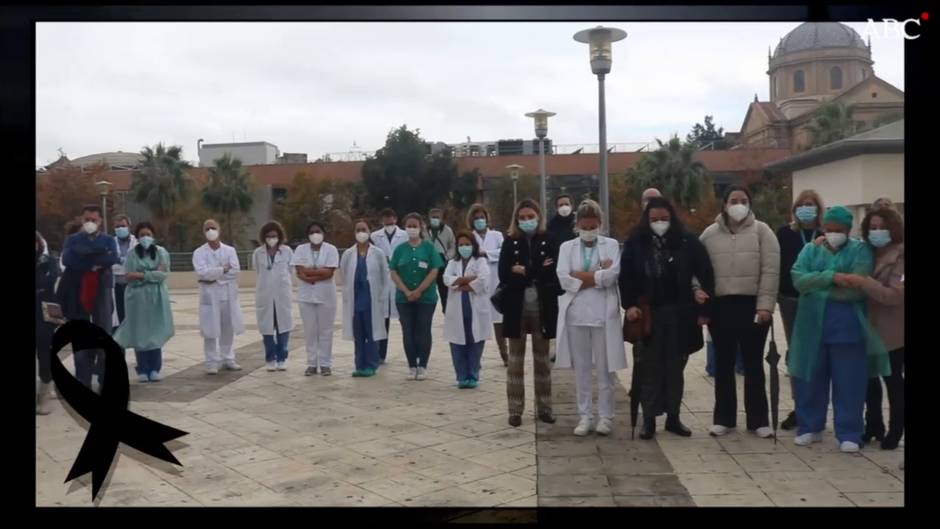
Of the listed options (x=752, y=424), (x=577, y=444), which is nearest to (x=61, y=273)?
(x=577, y=444)

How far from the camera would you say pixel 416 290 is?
24.0ft

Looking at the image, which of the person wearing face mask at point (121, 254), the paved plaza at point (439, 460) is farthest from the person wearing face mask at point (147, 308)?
the paved plaza at point (439, 460)

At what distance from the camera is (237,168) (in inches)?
211

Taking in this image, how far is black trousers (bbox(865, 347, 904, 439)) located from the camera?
455 centimetres

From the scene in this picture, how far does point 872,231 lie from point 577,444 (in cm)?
208

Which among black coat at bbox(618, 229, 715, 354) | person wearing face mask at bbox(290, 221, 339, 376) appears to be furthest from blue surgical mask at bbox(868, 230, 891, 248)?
person wearing face mask at bbox(290, 221, 339, 376)

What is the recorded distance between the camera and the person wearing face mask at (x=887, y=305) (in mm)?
4406

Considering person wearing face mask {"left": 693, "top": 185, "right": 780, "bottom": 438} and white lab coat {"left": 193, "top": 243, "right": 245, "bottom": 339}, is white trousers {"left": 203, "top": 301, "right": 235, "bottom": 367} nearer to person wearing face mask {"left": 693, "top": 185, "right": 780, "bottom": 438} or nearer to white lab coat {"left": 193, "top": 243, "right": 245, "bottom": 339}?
white lab coat {"left": 193, "top": 243, "right": 245, "bottom": 339}

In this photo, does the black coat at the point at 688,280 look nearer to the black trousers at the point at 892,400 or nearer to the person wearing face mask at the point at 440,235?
the black trousers at the point at 892,400

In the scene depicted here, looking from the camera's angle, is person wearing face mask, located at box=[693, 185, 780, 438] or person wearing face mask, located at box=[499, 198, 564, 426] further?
person wearing face mask, located at box=[499, 198, 564, 426]

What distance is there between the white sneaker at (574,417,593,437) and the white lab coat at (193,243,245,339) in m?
3.71

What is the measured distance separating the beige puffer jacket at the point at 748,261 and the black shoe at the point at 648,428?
883mm

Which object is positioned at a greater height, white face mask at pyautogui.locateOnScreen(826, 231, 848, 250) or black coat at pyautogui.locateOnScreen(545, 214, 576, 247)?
black coat at pyautogui.locateOnScreen(545, 214, 576, 247)
